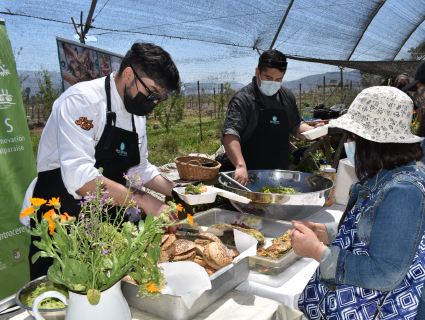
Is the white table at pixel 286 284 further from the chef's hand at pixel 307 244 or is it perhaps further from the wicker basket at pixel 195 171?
the wicker basket at pixel 195 171

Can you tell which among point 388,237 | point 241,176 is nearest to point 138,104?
point 241,176

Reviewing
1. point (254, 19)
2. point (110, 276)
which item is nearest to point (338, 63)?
point (254, 19)

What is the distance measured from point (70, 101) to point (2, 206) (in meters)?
1.54

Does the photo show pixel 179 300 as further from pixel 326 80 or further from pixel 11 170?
pixel 326 80

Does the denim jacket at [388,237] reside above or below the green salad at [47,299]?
above

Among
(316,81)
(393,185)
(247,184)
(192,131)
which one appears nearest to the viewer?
(393,185)

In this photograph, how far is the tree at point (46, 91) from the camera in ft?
15.6

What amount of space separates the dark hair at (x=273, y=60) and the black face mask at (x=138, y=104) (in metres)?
1.35

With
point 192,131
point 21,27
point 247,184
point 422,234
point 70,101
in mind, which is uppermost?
point 21,27

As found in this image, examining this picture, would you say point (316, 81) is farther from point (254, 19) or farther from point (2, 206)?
point (2, 206)

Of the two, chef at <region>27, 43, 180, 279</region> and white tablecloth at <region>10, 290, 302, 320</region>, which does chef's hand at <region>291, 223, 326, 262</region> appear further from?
chef at <region>27, 43, 180, 279</region>

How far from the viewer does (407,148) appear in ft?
3.71

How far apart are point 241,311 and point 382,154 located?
0.68 m

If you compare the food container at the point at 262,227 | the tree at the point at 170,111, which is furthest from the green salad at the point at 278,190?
the tree at the point at 170,111
